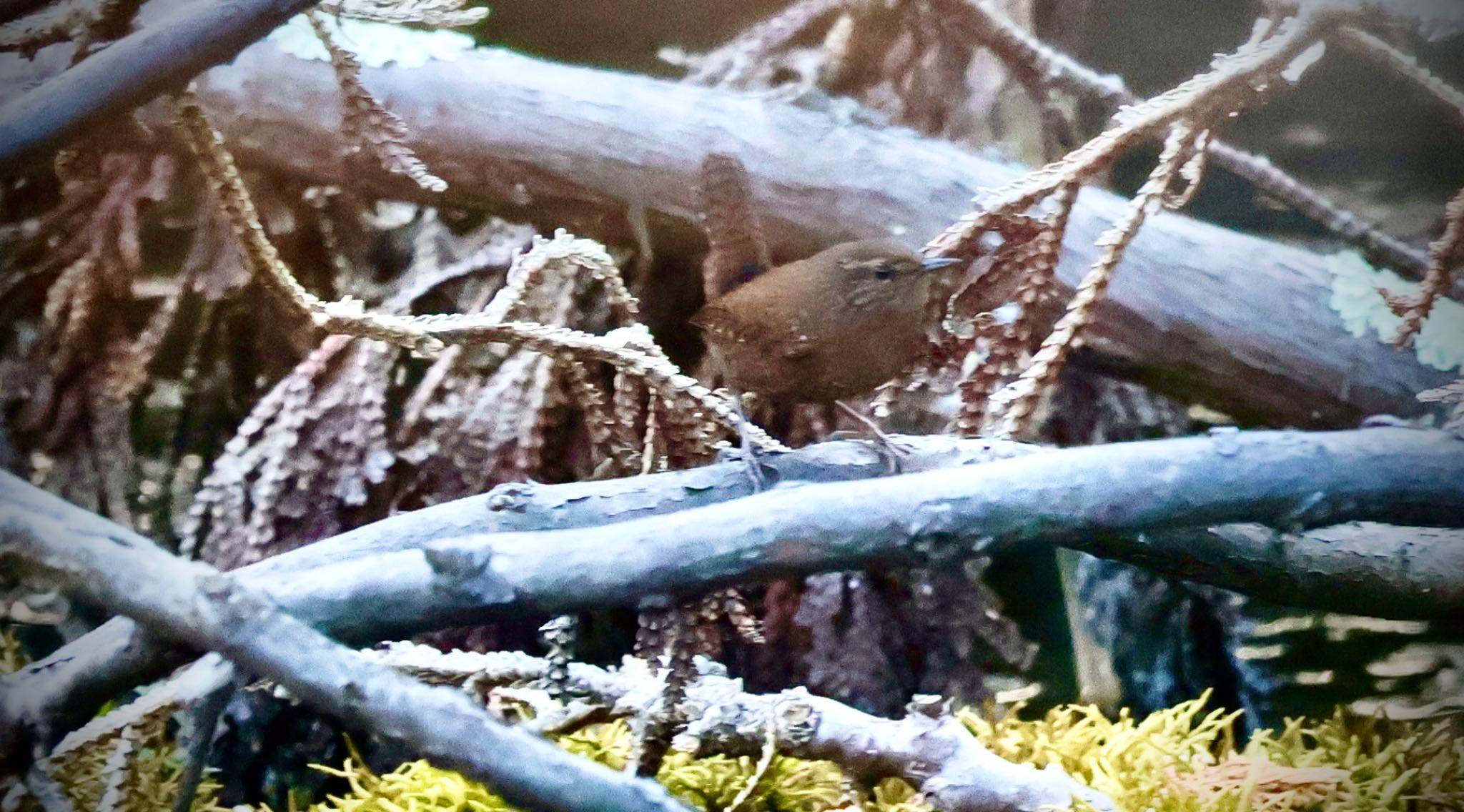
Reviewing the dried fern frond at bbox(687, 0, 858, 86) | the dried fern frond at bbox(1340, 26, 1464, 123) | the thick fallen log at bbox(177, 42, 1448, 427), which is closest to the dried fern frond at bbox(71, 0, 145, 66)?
the thick fallen log at bbox(177, 42, 1448, 427)

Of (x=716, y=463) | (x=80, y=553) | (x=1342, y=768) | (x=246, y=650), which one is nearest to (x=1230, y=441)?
(x=1342, y=768)

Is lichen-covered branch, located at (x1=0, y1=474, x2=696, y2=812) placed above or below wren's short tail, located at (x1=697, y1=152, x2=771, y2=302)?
below

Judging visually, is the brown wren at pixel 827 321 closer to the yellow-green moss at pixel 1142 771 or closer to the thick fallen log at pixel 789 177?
the thick fallen log at pixel 789 177

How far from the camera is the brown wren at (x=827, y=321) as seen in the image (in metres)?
1.06

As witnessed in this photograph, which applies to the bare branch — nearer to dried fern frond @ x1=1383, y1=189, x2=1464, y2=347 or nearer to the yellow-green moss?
the yellow-green moss

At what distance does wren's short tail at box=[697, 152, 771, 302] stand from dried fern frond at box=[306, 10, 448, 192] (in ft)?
1.00

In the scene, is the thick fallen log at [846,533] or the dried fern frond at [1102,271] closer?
the thick fallen log at [846,533]

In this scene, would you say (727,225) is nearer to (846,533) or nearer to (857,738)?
(846,533)

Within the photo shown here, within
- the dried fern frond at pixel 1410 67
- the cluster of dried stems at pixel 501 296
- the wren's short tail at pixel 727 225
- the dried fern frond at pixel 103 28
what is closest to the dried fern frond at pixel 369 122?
the cluster of dried stems at pixel 501 296

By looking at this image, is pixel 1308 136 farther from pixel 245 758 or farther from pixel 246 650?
pixel 245 758

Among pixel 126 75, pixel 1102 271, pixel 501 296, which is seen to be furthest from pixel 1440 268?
pixel 126 75

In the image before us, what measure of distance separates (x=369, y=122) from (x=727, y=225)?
41cm

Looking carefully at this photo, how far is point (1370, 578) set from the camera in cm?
104

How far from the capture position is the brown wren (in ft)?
3.46
